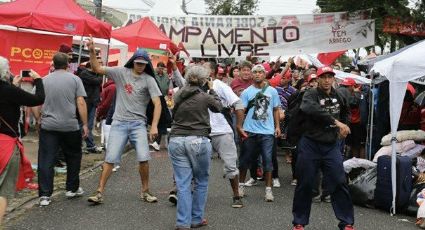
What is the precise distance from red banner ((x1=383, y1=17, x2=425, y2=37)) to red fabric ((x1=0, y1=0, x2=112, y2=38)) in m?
6.80

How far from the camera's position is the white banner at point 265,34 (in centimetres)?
1548

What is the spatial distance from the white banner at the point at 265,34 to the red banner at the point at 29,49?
20.5 feet

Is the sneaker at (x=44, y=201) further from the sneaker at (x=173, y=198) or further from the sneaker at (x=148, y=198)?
the sneaker at (x=173, y=198)

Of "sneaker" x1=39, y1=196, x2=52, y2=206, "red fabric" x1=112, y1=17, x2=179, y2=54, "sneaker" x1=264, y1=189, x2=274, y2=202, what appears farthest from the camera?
"red fabric" x1=112, y1=17, x2=179, y2=54

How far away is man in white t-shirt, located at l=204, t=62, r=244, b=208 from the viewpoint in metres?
7.31

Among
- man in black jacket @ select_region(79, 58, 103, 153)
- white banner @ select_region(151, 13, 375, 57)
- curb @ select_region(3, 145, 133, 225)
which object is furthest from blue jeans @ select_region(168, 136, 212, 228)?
white banner @ select_region(151, 13, 375, 57)

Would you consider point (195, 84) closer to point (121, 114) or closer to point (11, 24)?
point (121, 114)

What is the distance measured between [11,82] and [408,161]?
5.10 meters

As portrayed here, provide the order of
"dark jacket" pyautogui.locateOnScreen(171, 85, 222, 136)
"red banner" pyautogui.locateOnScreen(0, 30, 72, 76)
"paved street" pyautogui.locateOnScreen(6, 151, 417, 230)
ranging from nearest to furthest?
"dark jacket" pyautogui.locateOnScreen(171, 85, 222, 136) → "paved street" pyautogui.locateOnScreen(6, 151, 417, 230) → "red banner" pyautogui.locateOnScreen(0, 30, 72, 76)

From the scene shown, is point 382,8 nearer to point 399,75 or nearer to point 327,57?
point 327,57

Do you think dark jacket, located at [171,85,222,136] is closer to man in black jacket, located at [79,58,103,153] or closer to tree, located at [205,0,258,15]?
man in black jacket, located at [79,58,103,153]

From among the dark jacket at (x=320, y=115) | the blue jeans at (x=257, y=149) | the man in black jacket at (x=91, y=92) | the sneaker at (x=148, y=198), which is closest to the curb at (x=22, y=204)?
the sneaker at (x=148, y=198)

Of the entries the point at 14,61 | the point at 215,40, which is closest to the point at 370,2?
the point at 215,40

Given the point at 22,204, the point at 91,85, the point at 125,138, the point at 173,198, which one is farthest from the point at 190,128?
the point at 91,85
